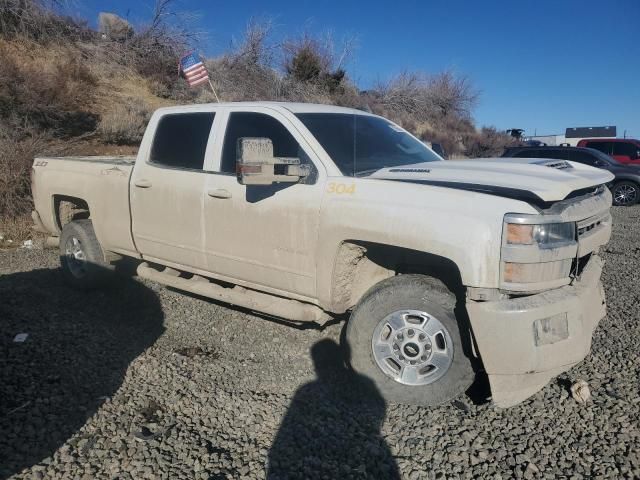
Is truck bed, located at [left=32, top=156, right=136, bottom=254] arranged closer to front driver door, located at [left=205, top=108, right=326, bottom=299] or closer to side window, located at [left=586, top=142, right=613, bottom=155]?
front driver door, located at [left=205, top=108, right=326, bottom=299]

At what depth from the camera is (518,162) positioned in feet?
12.6

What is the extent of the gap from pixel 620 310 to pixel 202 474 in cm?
414

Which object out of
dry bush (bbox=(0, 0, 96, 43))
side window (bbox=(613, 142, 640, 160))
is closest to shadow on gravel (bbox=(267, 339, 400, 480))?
side window (bbox=(613, 142, 640, 160))

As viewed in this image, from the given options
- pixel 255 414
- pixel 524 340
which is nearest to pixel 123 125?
pixel 255 414

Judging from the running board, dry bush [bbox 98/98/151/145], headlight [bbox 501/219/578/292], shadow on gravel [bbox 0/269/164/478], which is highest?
dry bush [bbox 98/98/151/145]

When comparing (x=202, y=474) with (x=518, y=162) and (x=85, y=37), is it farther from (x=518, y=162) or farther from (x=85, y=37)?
(x=85, y=37)

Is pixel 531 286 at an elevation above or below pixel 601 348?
above

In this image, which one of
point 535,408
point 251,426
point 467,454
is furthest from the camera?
point 535,408

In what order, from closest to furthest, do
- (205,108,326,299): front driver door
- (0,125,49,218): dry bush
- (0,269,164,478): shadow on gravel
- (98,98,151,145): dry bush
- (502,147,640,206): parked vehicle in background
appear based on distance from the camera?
(0,269,164,478): shadow on gravel, (205,108,326,299): front driver door, (0,125,49,218): dry bush, (502,147,640,206): parked vehicle in background, (98,98,151,145): dry bush

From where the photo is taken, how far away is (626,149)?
632 inches

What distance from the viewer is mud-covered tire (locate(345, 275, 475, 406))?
3.10 metres

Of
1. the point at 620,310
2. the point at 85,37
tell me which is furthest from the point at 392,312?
the point at 85,37

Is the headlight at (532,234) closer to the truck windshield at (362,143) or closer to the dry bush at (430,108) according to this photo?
the truck windshield at (362,143)

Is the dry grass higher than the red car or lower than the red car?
lower
